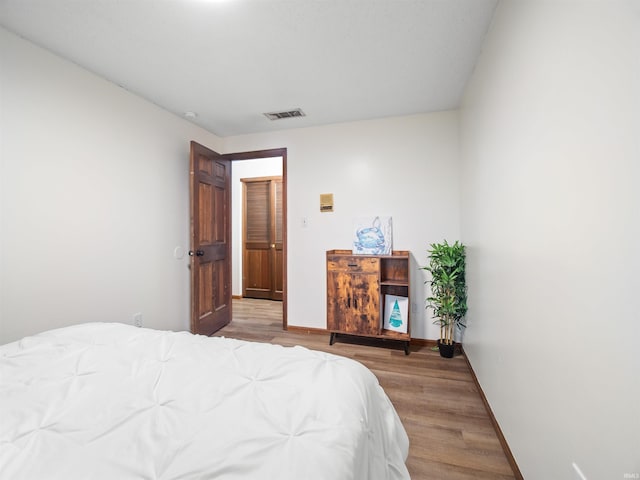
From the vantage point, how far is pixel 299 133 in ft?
11.0

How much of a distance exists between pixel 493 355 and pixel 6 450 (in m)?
2.18

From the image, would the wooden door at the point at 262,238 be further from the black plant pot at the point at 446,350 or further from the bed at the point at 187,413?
the bed at the point at 187,413

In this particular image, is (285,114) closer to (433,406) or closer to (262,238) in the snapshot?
(262,238)

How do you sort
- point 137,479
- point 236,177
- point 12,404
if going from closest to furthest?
point 137,479
point 12,404
point 236,177

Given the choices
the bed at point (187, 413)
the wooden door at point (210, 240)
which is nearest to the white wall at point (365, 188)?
the wooden door at point (210, 240)

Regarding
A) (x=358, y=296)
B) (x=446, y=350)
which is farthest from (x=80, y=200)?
(x=446, y=350)

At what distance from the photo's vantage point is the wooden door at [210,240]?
9.60ft

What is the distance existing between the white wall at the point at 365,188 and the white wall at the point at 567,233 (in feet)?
4.30

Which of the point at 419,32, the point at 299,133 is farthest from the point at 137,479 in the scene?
the point at 299,133

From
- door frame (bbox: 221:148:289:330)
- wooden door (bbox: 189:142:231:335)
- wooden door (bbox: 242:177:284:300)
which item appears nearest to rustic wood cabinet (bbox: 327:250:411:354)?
door frame (bbox: 221:148:289:330)

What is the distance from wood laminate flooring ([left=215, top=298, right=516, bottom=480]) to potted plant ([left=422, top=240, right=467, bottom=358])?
0.69 ft

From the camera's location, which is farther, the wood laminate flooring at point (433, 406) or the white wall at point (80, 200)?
the white wall at point (80, 200)

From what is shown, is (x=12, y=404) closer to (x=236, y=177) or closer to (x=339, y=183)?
(x=339, y=183)

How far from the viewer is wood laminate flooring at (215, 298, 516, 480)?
4.63 ft
